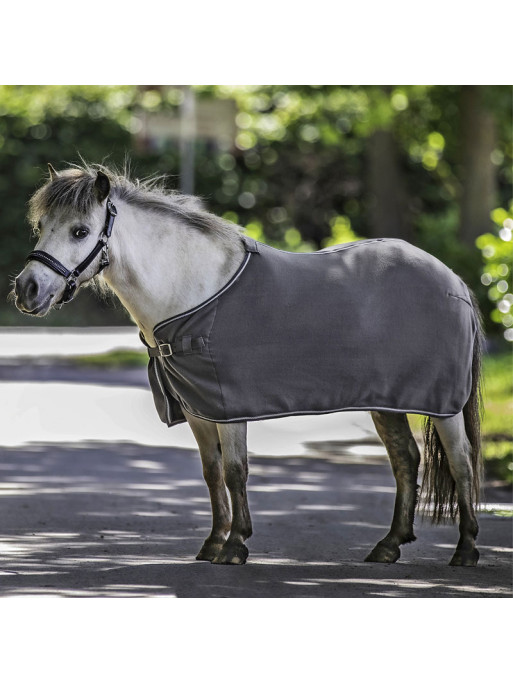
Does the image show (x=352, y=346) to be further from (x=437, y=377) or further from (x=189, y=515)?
(x=189, y=515)

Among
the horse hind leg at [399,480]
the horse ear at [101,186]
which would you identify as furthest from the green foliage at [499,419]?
the horse ear at [101,186]

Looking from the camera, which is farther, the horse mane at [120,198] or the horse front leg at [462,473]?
the horse front leg at [462,473]

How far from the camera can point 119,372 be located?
1769 cm

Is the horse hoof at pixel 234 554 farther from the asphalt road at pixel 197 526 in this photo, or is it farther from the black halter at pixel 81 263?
the black halter at pixel 81 263

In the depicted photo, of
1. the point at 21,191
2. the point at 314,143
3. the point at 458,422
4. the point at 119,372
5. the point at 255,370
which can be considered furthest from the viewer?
the point at 314,143

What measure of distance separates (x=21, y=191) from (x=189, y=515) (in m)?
17.6

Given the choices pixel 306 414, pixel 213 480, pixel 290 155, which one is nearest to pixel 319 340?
pixel 306 414

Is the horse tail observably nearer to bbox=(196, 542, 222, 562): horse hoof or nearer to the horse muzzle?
bbox=(196, 542, 222, 562): horse hoof

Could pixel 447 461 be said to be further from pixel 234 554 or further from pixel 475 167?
pixel 475 167

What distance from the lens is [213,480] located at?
6.46m

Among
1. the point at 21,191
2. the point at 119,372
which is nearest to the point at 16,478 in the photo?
the point at 119,372

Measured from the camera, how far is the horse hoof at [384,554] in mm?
6719

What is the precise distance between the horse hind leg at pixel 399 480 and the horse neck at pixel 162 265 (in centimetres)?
135

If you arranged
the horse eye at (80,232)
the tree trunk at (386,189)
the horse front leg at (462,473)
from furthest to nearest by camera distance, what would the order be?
the tree trunk at (386,189) < the horse front leg at (462,473) < the horse eye at (80,232)
